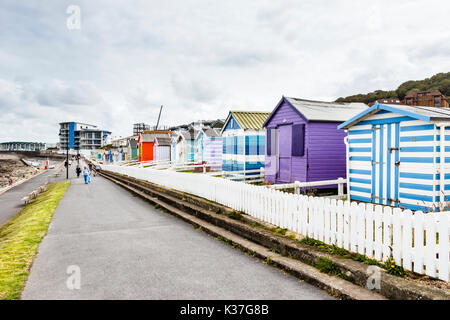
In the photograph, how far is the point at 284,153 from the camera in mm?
14055

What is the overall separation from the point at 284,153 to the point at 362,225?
9.00 metres

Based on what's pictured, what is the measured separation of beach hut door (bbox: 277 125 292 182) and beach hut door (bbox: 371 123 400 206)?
4.47 m

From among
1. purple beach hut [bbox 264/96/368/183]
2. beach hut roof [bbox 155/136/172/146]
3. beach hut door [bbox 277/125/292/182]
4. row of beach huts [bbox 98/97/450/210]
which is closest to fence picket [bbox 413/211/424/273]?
row of beach huts [bbox 98/97/450/210]

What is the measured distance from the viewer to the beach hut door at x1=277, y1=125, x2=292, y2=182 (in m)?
13.7

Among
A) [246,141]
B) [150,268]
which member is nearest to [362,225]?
[150,268]

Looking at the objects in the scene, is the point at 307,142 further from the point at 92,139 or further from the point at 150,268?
the point at 92,139

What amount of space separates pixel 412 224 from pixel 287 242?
8.11 ft

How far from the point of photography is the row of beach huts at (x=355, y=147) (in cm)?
796

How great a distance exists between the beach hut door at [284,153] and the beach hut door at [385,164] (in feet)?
14.6

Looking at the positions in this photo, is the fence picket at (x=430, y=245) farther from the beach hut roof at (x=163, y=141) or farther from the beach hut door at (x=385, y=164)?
the beach hut roof at (x=163, y=141)

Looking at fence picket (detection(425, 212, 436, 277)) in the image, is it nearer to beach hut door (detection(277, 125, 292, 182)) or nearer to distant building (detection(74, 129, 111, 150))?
beach hut door (detection(277, 125, 292, 182))

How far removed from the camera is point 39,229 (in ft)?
33.1

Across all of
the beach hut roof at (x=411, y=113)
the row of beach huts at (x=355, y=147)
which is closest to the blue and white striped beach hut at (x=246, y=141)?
the row of beach huts at (x=355, y=147)

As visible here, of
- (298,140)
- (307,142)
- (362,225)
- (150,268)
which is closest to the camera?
(362,225)
